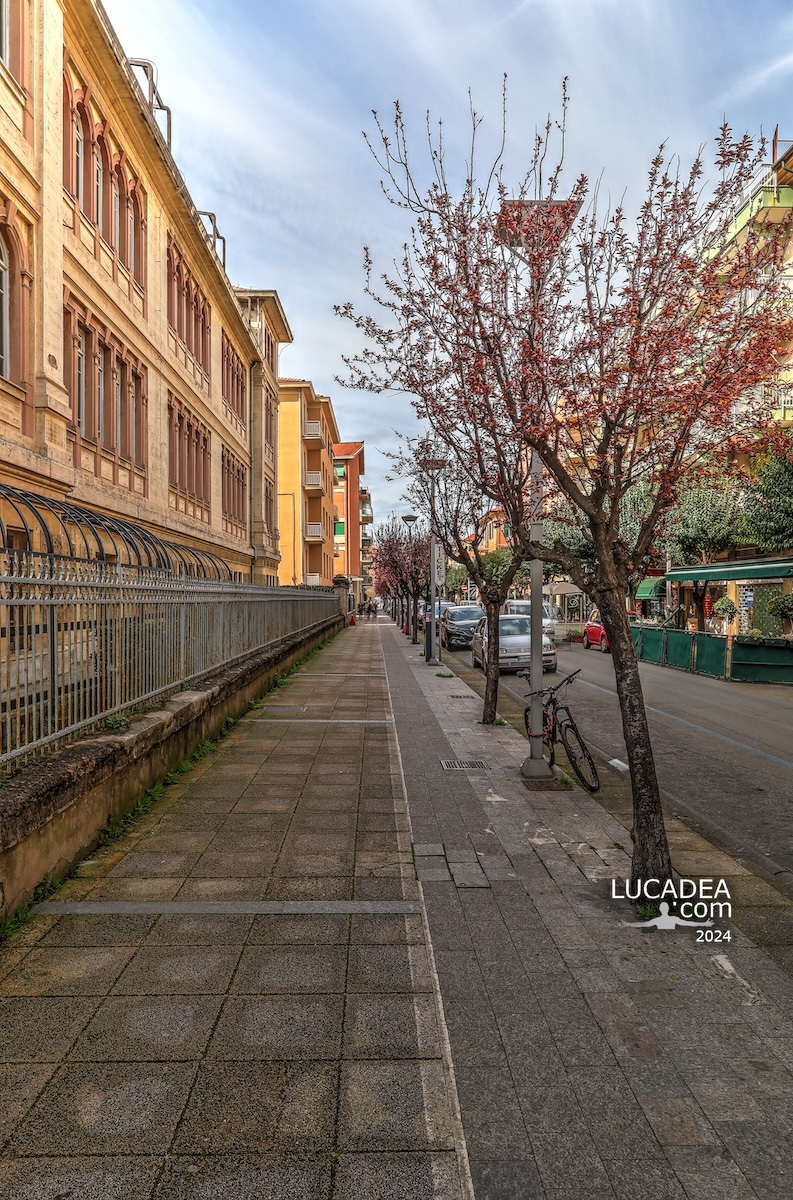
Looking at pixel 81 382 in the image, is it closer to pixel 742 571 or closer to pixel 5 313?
pixel 5 313

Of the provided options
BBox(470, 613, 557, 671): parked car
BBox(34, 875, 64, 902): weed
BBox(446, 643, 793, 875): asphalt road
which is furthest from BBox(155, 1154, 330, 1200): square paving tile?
BBox(470, 613, 557, 671): parked car

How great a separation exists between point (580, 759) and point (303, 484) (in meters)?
43.5

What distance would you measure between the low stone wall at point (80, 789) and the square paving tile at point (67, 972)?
44cm

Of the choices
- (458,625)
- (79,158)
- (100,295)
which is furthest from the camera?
(458,625)

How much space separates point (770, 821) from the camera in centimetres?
732

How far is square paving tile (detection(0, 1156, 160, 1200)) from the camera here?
2.55 m

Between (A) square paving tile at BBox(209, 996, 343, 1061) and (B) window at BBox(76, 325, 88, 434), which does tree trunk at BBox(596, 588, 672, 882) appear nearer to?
(A) square paving tile at BBox(209, 996, 343, 1061)

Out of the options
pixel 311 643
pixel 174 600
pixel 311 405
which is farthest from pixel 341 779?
pixel 311 405

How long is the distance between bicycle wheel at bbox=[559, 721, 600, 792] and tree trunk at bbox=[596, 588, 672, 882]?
2699mm

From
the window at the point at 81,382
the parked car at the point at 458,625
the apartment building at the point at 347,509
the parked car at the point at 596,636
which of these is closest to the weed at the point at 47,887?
the window at the point at 81,382

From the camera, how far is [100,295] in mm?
15320

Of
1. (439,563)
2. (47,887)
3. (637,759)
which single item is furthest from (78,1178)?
(439,563)

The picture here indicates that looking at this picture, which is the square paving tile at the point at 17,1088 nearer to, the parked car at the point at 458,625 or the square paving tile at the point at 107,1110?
the square paving tile at the point at 107,1110

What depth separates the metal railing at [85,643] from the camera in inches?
199
